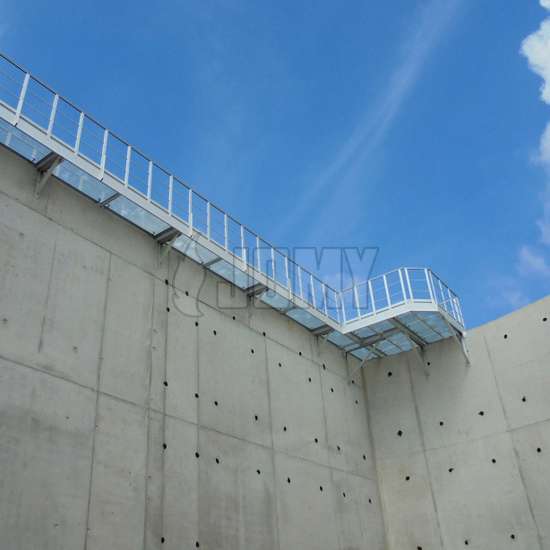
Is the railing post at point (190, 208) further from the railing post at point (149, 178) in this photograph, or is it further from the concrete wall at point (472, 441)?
the concrete wall at point (472, 441)

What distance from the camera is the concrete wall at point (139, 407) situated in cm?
1129

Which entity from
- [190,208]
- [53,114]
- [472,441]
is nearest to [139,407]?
[190,208]

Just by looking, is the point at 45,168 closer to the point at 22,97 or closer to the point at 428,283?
the point at 22,97

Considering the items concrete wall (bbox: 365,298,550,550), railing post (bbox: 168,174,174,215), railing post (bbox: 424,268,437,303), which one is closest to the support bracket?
railing post (bbox: 168,174,174,215)

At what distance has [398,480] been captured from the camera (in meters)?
20.6

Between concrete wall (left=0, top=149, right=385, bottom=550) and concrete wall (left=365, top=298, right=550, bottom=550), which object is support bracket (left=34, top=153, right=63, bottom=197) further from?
concrete wall (left=365, top=298, right=550, bottom=550)

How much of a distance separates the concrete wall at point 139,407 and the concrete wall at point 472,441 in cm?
206

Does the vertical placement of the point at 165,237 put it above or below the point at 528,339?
above

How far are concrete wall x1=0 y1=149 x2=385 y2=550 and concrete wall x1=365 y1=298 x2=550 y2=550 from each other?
6.76ft

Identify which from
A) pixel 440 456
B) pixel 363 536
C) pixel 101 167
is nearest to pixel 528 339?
pixel 440 456

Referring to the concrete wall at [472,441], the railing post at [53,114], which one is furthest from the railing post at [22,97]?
the concrete wall at [472,441]

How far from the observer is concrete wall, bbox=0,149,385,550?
11289 millimetres

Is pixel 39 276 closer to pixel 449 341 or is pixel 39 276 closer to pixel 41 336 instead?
pixel 41 336

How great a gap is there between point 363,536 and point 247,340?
292 inches
